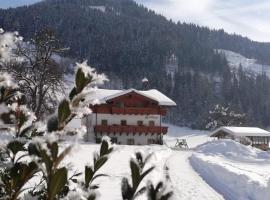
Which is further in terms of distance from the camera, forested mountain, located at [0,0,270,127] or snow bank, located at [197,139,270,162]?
forested mountain, located at [0,0,270,127]

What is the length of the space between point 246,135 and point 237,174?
50.4m

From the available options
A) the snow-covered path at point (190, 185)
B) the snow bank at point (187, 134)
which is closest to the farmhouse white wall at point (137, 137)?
the snow-covered path at point (190, 185)

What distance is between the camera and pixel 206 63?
196 meters

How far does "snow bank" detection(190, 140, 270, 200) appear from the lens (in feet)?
56.7

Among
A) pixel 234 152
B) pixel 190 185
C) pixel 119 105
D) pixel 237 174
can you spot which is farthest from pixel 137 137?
pixel 190 185

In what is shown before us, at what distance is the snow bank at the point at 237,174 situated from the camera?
56.7 ft

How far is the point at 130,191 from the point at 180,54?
650 ft

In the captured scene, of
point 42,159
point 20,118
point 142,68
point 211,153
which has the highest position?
point 142,68

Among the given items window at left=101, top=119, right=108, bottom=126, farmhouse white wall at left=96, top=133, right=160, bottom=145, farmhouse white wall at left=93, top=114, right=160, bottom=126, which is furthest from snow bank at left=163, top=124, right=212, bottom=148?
window at left=101, top=119, right=108, bottom=126

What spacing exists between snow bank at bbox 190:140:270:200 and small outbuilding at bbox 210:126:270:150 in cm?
2780

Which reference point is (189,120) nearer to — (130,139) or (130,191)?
(130,139)

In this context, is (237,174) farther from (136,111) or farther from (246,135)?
(246,135)

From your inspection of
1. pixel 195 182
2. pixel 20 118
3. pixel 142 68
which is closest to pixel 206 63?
pixel 142 68

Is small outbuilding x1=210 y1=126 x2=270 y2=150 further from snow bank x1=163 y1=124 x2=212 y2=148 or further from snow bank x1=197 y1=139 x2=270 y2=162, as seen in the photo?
snow bank x1=163 y1=124 x2=212 y2=148
